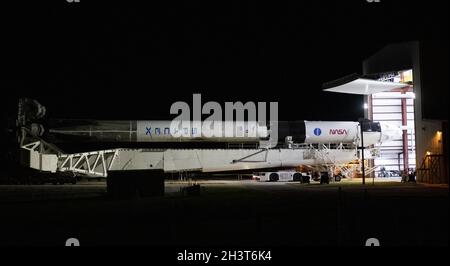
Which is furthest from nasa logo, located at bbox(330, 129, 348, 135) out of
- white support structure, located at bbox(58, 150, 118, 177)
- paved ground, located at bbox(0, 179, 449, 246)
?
paved ground, located at bbox(0, 179, 449, 246)

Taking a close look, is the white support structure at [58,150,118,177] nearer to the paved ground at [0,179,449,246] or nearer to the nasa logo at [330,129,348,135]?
the paved ground at [0,179,449,246]

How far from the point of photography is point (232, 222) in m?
14.0

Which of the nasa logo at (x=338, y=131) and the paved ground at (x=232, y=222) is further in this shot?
the nasa logo at (x=338, y=131)

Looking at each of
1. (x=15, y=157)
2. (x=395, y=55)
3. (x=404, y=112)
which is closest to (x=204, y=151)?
(x=15, y=157)

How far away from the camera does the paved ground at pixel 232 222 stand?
37.2 feet

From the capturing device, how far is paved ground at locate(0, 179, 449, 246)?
1133 centimetres

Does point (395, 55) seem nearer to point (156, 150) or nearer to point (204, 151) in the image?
point (204, 151)
